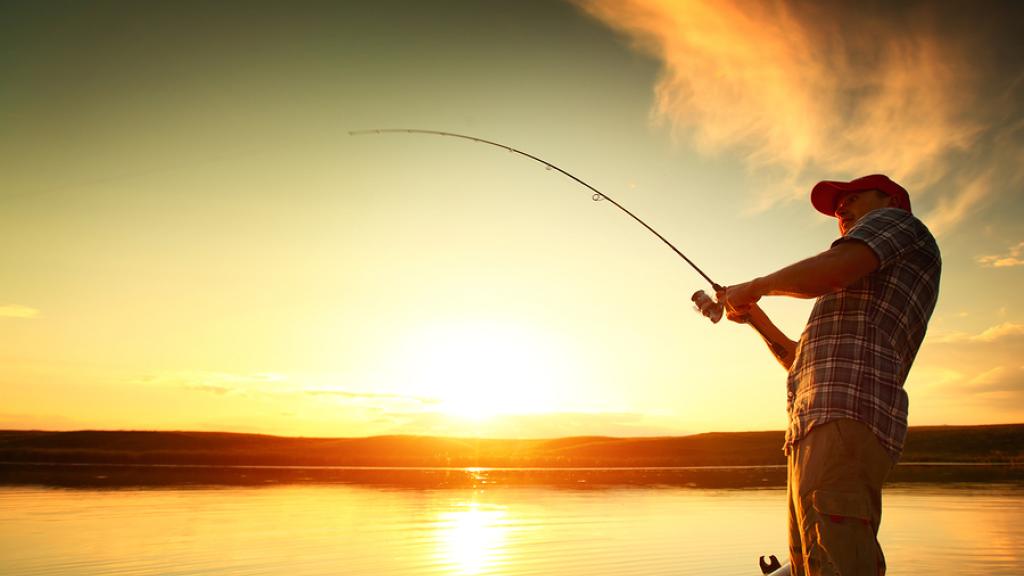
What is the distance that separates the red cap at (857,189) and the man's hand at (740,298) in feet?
1.83

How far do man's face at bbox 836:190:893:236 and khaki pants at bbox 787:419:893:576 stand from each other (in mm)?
965

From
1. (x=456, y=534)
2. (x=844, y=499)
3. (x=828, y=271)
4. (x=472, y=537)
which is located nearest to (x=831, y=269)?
(x=828, y=271)

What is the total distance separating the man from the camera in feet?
8.61

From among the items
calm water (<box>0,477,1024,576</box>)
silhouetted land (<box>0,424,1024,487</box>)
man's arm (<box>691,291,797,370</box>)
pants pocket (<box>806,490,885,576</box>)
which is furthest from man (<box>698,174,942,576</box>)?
silhouetted land (<box>0,424,1024,487</box>)

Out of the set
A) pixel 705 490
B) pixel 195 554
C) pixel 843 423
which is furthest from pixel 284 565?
pixel 705 490

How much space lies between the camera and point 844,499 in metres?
2.62

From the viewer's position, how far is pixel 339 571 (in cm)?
795

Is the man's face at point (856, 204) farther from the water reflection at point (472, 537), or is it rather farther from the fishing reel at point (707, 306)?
the water reflection at point (472, 537)

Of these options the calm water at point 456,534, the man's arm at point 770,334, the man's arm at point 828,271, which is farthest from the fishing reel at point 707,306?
the calm water at point 456,534

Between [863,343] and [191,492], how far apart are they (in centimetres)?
1775

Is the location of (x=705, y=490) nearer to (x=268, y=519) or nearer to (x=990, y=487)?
(x=990, y=487)

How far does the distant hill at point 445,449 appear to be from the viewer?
4488cm

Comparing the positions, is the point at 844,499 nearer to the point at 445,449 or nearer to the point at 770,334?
the point at 770,334

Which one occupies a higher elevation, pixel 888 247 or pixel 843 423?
pixel 888 247
